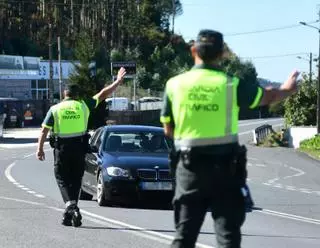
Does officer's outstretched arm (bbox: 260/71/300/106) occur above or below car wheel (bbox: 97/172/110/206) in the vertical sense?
above

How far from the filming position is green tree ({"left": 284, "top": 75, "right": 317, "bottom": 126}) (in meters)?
59.3

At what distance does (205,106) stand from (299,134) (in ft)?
153

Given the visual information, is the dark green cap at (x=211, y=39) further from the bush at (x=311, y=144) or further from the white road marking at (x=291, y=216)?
the bush at (x=311, y=144)

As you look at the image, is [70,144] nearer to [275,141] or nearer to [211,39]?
[211,39]

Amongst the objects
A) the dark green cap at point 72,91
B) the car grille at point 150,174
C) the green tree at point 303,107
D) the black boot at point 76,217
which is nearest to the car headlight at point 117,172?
the car grille at point 150,174

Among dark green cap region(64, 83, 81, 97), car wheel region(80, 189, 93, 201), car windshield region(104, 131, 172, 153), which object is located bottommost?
car wheel region(80, 189, 93, 201)

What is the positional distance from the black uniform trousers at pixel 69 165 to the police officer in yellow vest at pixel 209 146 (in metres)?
5.14

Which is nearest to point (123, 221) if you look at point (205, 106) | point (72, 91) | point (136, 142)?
point (72, 91)

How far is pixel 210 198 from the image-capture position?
18.2 feet

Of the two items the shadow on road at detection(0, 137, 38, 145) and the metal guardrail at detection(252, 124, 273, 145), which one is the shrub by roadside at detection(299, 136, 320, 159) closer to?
the metal guardrail at detection(252, 124, 273, 145)

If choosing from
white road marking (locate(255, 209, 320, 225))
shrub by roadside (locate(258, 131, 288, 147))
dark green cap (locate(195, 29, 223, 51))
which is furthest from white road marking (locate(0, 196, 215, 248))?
shrub by roadside (locate(258, 131, 288, 147))

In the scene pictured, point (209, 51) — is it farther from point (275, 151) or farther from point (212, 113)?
point (275, 151)

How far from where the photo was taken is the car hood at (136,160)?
44.9 ft

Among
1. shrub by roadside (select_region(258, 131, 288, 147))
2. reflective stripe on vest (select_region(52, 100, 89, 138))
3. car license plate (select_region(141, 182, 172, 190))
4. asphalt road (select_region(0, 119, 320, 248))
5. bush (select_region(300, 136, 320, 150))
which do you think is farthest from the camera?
shrub by roadside (select_region(258, 131, 288, 147))
